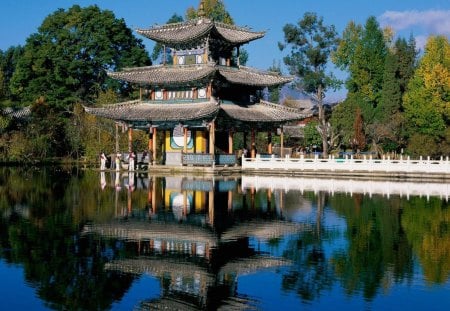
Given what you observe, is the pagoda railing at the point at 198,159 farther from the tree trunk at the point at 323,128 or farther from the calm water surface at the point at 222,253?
the tree trunk at the point at 323,128

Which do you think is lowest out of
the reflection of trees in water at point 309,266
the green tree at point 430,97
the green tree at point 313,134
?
the reflection of trees in water at point 309,266

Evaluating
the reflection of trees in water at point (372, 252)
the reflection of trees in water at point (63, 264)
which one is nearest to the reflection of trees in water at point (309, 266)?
the reflection of trees in water at point (372, 252)

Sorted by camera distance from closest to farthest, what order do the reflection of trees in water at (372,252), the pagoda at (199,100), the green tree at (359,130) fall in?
the reflection of trees in water at (372,252) < the pagoda at (199,100) < the green tree at (359,130)

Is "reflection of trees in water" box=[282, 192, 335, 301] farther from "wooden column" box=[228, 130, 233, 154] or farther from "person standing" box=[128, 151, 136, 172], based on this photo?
"person standing" box=[128, 151, 136, 172]

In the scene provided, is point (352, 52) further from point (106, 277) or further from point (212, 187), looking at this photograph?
point (106, 277)

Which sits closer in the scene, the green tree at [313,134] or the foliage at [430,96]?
the foliage at [430,96]

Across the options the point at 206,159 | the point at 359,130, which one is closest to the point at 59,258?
Answer: the point at 206,159

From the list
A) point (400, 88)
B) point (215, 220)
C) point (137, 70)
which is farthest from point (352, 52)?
point (215, 220)

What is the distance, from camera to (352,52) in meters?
67.4

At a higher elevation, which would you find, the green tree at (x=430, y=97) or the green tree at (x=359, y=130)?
the green tree at (x=430, y=97)

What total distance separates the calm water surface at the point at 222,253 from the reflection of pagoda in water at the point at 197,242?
0.11ft

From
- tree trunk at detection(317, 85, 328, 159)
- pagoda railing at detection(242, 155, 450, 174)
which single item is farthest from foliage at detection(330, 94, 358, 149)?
pagoda railing at detection(242, 155, 450, 174)

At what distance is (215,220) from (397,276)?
312 inches

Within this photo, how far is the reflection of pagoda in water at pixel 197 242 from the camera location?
11516mm
